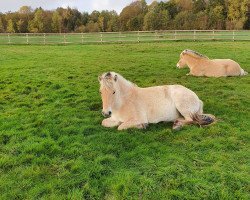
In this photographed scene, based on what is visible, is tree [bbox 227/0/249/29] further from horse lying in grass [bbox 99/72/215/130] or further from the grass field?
horse lying in grass [bbox 99/72/215/130]

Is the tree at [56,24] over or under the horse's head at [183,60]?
over

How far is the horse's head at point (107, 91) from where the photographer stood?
6.53m

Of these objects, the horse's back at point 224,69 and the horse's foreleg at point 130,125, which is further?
the horse's back at point 224,69

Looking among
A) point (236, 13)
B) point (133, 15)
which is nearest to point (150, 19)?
point (133, 15)

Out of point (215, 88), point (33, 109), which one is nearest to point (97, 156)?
point (33, 109)

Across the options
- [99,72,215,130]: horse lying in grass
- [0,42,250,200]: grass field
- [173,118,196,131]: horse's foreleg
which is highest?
[99,72,215,130]: horse lying in grass

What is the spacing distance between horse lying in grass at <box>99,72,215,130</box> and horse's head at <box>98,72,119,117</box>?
13 cm

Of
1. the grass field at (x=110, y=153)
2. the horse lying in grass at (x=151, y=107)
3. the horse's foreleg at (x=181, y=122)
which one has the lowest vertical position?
the grass field at (x=110, y=153)

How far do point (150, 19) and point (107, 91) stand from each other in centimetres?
6606

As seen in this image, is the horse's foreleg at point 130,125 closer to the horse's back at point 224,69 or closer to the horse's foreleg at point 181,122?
the horse's foreleg at point 181,122

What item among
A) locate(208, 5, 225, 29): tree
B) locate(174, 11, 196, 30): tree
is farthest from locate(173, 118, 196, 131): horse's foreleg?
locate(208, 5, 225, 29): tree

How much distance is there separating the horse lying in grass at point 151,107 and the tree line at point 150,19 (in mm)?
64702

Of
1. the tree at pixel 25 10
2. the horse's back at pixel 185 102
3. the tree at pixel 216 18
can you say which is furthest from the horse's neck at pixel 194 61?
the tree at pixel 25 10

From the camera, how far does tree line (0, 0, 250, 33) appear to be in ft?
240
